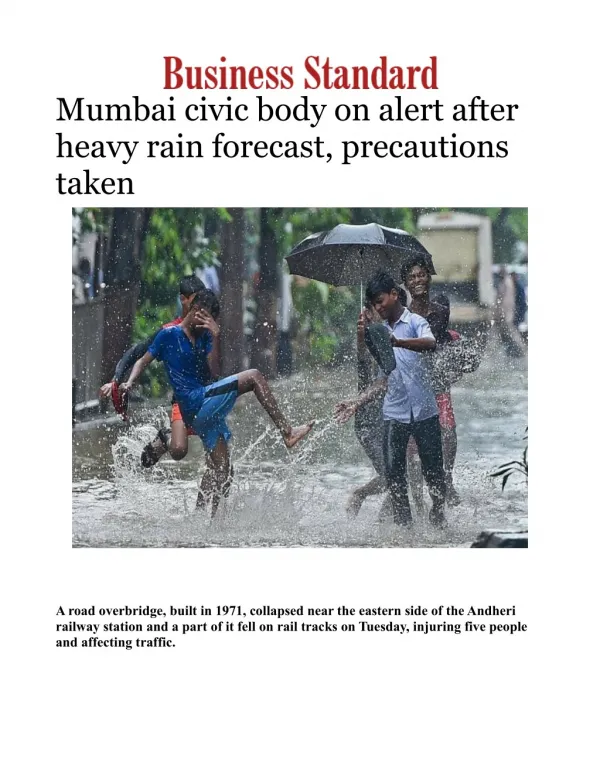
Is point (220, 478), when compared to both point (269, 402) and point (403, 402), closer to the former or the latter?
point (269, 402)

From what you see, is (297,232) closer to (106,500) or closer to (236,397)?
(236,397)

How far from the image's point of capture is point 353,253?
29.5 ft

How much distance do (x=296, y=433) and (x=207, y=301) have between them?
1.07m

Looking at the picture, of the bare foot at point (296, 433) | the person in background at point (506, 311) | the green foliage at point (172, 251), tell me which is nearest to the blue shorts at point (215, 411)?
the bare foot at point (296, 433)

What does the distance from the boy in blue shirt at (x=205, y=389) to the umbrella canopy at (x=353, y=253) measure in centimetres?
76

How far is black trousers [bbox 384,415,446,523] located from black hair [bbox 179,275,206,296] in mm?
1550

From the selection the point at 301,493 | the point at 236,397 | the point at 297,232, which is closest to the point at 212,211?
the point at 297,232

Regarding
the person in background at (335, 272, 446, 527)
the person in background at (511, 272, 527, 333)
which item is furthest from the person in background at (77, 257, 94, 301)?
the person in background at (511, 272, 527, 333)

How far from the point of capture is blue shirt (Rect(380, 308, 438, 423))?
9000 millimetres

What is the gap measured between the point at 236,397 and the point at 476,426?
1.63 metres

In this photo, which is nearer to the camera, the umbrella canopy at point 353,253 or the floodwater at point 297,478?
the umbrella canopy at point 353,253

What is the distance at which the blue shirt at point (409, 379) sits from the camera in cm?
900

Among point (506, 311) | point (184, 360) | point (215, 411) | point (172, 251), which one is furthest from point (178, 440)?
point (506, 311)

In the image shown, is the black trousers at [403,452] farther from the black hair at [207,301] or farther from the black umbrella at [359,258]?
the black hair at [207,301]
